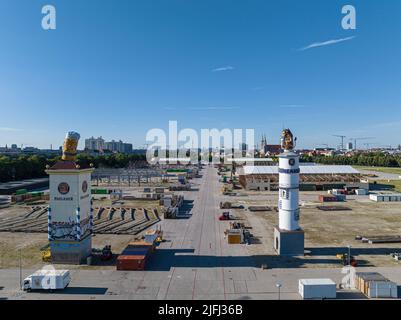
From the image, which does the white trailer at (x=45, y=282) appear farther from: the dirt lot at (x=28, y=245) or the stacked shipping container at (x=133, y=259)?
the dirt lot at (x=28, y=245)

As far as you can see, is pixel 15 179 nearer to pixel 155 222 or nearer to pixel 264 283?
pixel 155 222

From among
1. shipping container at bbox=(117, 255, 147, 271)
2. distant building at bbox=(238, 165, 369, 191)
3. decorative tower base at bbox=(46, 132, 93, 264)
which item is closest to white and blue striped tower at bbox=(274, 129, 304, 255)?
shipping container at bbox=(117, 255, 147, 271)

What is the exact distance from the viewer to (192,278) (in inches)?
1141

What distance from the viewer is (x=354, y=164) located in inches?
7554

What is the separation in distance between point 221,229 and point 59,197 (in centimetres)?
2373

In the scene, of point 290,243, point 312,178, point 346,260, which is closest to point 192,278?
point 290,243

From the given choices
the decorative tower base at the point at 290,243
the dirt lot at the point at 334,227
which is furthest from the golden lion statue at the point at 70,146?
the decorative tower base at the point at 290,243

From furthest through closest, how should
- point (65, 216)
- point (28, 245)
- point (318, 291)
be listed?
point (28, 245), point (65, 216), point (318, 291)

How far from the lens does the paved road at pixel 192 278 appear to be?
25.7 m

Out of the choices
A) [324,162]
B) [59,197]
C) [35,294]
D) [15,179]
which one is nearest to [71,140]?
[59,197]

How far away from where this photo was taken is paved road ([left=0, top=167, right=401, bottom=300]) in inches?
1010

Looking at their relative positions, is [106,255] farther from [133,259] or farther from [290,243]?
[290,243]

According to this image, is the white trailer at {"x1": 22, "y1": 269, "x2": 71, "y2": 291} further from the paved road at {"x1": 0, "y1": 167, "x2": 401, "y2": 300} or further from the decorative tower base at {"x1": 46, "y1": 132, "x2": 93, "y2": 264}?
the decorative tower base at {"x1": 46, "y1": 132, "x2": 93, "y2": 264}
